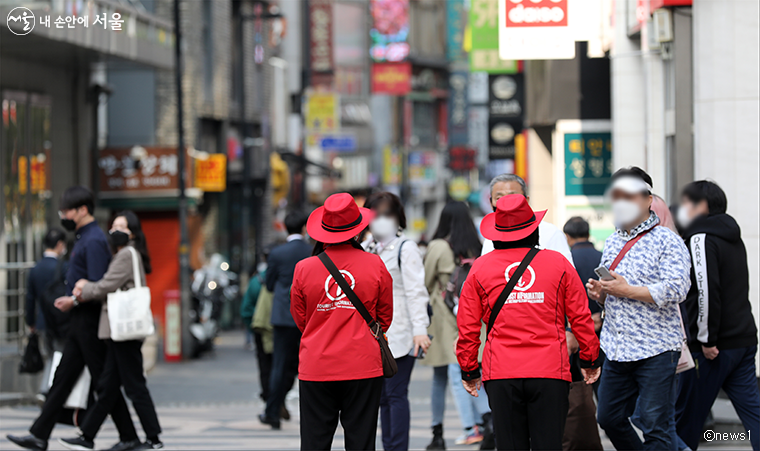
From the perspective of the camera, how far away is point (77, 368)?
26.3 feet

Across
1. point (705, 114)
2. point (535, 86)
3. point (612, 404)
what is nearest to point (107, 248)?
point (612, 404)

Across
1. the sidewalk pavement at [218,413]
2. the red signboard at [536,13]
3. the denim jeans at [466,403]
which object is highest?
the red signboard at [536,13]

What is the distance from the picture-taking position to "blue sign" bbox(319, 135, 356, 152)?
28.1 metres

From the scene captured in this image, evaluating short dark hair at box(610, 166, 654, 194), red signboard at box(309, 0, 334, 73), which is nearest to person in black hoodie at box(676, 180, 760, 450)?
short dark hair at box(610, 166, 654, 194)

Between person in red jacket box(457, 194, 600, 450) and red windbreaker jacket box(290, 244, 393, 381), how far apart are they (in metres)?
0.63

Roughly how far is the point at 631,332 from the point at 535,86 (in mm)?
11667

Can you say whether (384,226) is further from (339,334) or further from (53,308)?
(53,308)

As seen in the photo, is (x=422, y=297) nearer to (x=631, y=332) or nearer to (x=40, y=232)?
(x=631, y=332)

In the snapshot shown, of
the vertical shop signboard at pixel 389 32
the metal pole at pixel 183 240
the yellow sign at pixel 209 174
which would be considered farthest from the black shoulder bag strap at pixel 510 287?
the vertical shop signboard at pixel 389 32

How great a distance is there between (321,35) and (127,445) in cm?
2713
